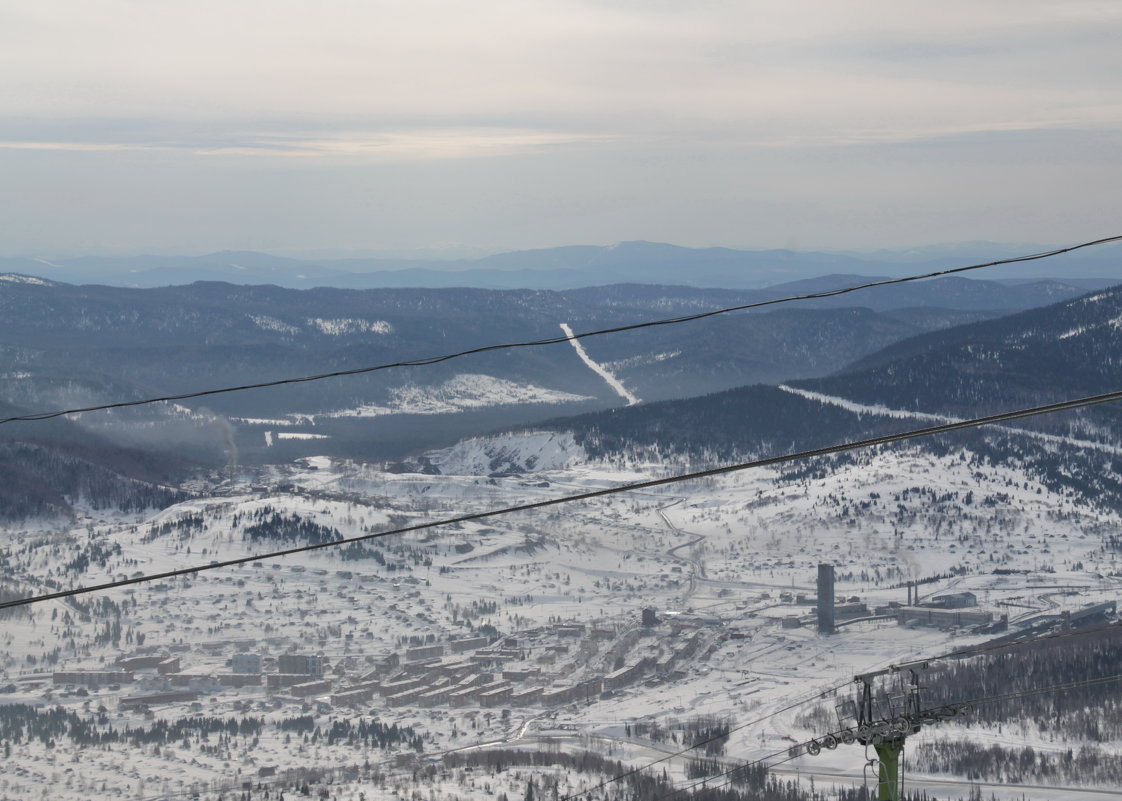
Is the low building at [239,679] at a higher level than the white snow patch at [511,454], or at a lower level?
lower

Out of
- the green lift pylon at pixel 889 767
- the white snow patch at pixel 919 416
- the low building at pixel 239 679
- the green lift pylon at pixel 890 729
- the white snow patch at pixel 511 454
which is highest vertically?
the green lift pylon at pixel 890 729

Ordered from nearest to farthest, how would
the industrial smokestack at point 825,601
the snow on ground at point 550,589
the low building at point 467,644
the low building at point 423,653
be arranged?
1. the snow on ground at point 550,589
2. the low building at point 423,653
3. the low building at point 467,644
4. the industrial smokestack at point 825,601

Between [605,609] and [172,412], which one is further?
[172,412]

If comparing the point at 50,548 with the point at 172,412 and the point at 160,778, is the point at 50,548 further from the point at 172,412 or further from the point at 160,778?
the point at 172,412

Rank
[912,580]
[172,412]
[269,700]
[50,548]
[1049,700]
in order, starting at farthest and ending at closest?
1. [172,412]
2. [50,548]
3. [912,580]
4. [269,700]
5. [1049,700]

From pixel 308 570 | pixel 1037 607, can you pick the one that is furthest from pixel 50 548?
pixel 1037 607

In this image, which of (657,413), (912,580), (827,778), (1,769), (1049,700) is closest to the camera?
(827,778)

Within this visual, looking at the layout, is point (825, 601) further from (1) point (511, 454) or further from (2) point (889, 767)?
(1) point (511, 454)

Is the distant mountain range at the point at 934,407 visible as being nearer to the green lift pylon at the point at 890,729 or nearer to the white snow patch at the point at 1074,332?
the white snow patch at the point at 1074,332

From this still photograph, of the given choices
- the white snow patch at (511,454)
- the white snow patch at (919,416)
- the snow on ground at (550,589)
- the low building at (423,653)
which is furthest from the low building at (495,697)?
the white snow patch at (511,454)

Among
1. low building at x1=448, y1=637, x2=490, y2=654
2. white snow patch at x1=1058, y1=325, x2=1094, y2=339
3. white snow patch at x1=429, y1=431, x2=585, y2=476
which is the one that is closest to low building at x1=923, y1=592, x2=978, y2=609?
low building at x1=448, y1=637, x2=490, y2=654

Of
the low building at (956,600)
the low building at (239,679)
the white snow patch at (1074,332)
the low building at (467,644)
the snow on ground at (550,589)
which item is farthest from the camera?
the white snow patch at (1074,332)
